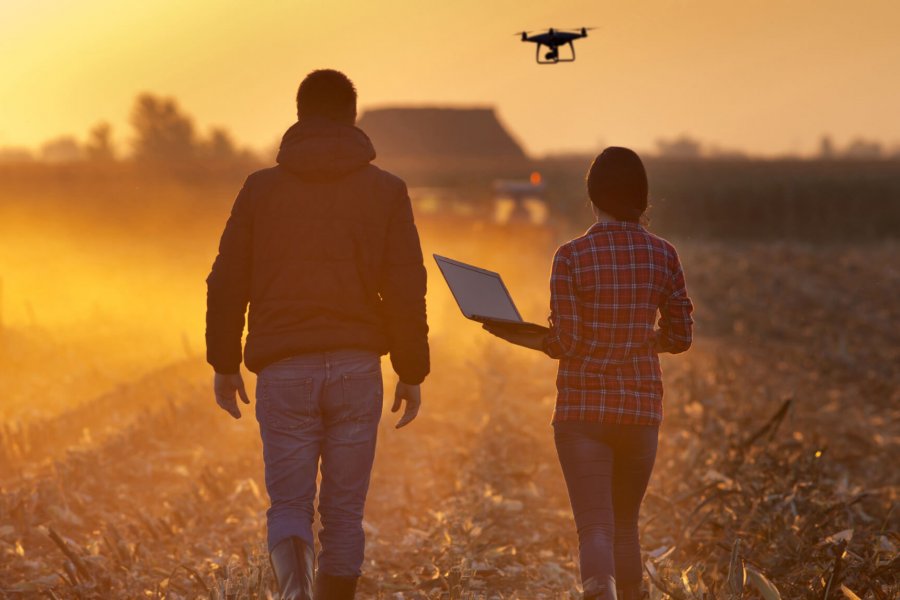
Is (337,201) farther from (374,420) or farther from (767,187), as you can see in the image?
(767,187)

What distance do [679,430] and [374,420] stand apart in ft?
18.3

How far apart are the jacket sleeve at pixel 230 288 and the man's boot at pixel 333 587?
2.83ft

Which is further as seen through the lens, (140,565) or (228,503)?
(228,503)

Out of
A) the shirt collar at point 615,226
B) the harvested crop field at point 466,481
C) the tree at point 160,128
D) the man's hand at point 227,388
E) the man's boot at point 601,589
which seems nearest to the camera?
Result: the man's boot at point 601,589

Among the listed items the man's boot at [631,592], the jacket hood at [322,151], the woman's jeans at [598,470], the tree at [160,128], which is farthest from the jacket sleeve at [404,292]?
the tree at [160,128]

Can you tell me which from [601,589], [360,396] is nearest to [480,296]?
[360,396]

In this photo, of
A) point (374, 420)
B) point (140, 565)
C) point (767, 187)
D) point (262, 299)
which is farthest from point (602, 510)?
point (767, 187)

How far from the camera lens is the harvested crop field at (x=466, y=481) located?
209 inches

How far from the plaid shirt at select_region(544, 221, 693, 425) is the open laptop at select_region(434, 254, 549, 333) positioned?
145mm

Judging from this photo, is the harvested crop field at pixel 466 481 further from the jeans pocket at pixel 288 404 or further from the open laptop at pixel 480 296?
the open laptop at pixel 480 296

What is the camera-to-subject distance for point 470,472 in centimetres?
743

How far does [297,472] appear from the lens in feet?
12.6

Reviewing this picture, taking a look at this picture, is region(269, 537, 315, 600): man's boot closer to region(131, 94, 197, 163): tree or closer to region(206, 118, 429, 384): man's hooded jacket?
region(206, 118, 429, 384): man's hooded jacket

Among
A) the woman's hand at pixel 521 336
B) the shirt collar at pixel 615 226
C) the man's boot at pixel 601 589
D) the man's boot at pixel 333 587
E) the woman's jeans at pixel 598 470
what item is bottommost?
the man's boot at pixel 333 587
